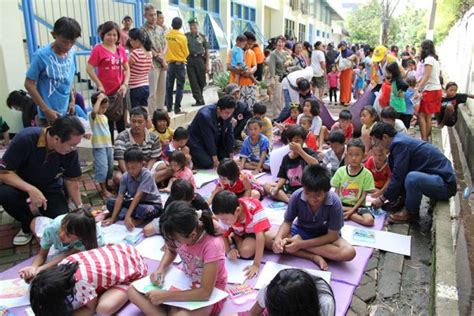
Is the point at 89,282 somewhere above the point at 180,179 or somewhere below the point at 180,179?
below

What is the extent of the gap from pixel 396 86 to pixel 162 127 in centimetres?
318

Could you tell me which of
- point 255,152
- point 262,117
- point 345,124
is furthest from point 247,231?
point 345,124

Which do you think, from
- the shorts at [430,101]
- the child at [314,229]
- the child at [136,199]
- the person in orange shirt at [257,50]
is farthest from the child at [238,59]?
the child at [314,229]

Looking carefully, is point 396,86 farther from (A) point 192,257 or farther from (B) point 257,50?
(A) point 192,257

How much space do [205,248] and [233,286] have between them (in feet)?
1.85

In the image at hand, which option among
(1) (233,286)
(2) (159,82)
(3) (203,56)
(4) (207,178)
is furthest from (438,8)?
(1) (233,286)

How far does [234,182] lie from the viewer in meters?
3.52

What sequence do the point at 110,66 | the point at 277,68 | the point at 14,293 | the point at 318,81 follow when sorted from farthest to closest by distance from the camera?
the point at 318,81, the point at 277,68, the point at 110,66, the point at 14,293

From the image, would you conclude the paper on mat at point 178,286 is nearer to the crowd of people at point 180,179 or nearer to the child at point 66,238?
the crowd of people at point 180,179

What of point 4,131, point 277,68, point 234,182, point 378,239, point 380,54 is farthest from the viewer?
point 277,68

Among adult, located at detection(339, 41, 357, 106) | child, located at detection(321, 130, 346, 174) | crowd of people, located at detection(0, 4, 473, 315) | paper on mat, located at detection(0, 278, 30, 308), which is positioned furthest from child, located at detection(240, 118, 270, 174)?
adult, located at detection(339, 41, 357, 106)

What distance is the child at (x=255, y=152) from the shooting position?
4.79 m

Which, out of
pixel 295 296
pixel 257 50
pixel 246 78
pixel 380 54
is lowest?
pixel 295 296

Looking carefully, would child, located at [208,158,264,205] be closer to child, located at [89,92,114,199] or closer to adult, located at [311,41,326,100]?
child, located at [89,92,114,199]
